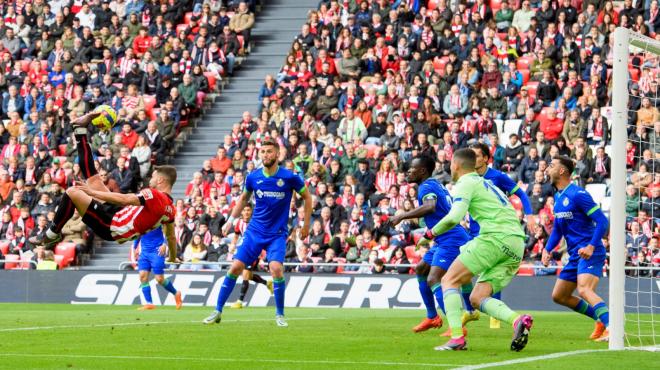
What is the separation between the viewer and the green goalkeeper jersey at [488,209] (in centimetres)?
1177

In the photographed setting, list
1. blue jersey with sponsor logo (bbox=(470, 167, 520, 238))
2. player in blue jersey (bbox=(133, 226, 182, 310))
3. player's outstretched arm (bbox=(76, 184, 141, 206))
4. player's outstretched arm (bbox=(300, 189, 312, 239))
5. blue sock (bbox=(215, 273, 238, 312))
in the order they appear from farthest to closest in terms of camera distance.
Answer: player in blue jersey (bbox=(133, 226, 182, 310)) → player's outstretched arm (bbox=(300, 189, 312, 239)) → blue sock (bbox=(215, 273, 238, 312)) → blue jersey with sponsor logo (bbox=(470, 167, 520, 238)) → player's outstretched arm (bbox=(76, 184, 141, 206))

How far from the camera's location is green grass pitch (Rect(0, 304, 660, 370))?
10.6 m

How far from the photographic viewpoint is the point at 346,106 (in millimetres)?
29516

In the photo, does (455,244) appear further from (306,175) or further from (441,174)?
(306,175)

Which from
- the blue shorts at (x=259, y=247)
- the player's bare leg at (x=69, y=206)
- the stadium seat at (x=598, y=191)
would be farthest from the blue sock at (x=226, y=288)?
the stadium seat at (x=598, y=191)

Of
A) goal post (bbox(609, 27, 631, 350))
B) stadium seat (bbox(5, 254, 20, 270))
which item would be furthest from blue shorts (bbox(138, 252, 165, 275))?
goal post (bbox(609, 27, 631, 350))

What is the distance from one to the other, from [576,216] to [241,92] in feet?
67.3

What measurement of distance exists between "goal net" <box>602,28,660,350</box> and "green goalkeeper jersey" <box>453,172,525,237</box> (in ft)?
3.53

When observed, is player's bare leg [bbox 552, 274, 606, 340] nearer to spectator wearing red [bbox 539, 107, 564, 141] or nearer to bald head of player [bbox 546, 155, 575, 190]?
bald head of player [bbox 546, 155, 575, 190]

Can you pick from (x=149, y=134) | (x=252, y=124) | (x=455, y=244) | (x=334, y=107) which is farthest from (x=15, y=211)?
(x=455, y=244)

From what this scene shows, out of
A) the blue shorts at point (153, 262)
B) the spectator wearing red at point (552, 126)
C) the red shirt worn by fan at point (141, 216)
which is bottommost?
the blue shorts at point (153, 262)

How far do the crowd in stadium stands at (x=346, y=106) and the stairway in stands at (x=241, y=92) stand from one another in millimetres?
603

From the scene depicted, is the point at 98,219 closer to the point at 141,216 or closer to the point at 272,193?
the point at 141,216

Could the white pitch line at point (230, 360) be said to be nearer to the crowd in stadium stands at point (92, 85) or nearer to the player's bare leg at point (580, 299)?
the player's bare leg at point (580, 299)
